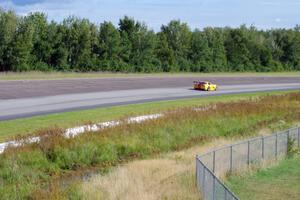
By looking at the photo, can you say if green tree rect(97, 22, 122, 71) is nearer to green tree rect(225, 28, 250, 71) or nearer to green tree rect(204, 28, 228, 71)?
green tree rect(204, 28, 228, 71)

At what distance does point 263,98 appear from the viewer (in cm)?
5909

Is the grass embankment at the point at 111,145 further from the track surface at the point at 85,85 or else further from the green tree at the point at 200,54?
the green tree at the point at 200,54

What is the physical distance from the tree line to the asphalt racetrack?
17763mm

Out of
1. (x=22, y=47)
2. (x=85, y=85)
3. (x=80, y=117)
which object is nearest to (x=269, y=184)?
(x=80, y=117)

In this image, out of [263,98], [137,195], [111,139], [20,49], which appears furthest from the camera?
[20,49]

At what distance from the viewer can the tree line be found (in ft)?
281

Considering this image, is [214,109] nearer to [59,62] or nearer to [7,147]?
[7,147]

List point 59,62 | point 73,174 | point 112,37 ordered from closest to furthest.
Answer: point 73,174
point 59,62
point 112,37

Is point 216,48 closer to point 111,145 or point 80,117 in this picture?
point 80,117

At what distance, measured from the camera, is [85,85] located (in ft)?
212

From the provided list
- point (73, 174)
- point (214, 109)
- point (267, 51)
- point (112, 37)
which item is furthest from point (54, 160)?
point (267, 51)

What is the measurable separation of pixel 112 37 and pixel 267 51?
40475 mm

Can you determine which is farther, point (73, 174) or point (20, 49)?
point (20, 49)

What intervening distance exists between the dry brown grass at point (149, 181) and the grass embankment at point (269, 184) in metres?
2.09
